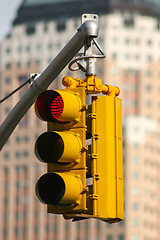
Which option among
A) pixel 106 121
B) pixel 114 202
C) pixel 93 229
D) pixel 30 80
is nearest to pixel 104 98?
pixel 106 121

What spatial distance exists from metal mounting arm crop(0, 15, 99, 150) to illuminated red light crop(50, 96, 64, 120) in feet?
2.97

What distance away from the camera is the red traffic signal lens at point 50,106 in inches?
446

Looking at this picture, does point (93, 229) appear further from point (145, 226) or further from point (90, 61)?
point (90, 61)

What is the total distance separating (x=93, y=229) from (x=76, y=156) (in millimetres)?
184282

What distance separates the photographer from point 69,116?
36.7 ft

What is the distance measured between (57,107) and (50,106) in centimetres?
14

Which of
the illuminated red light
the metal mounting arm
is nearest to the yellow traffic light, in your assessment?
the illuminated red light

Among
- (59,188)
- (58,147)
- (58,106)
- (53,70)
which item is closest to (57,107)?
(58,106)

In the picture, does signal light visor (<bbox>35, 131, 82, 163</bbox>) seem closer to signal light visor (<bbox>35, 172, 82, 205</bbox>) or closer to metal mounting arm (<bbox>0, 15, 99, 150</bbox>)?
signal light visor (<bbox>35, 172, 82, 205</bbox>)

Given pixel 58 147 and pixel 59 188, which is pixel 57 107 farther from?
pixel 59 188

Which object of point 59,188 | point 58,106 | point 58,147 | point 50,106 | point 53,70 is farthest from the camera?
point 53,70

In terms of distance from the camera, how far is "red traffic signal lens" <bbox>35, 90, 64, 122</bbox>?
1132 cm

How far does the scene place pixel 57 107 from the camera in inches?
448

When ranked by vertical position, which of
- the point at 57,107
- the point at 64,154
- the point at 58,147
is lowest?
the point at 64,154
